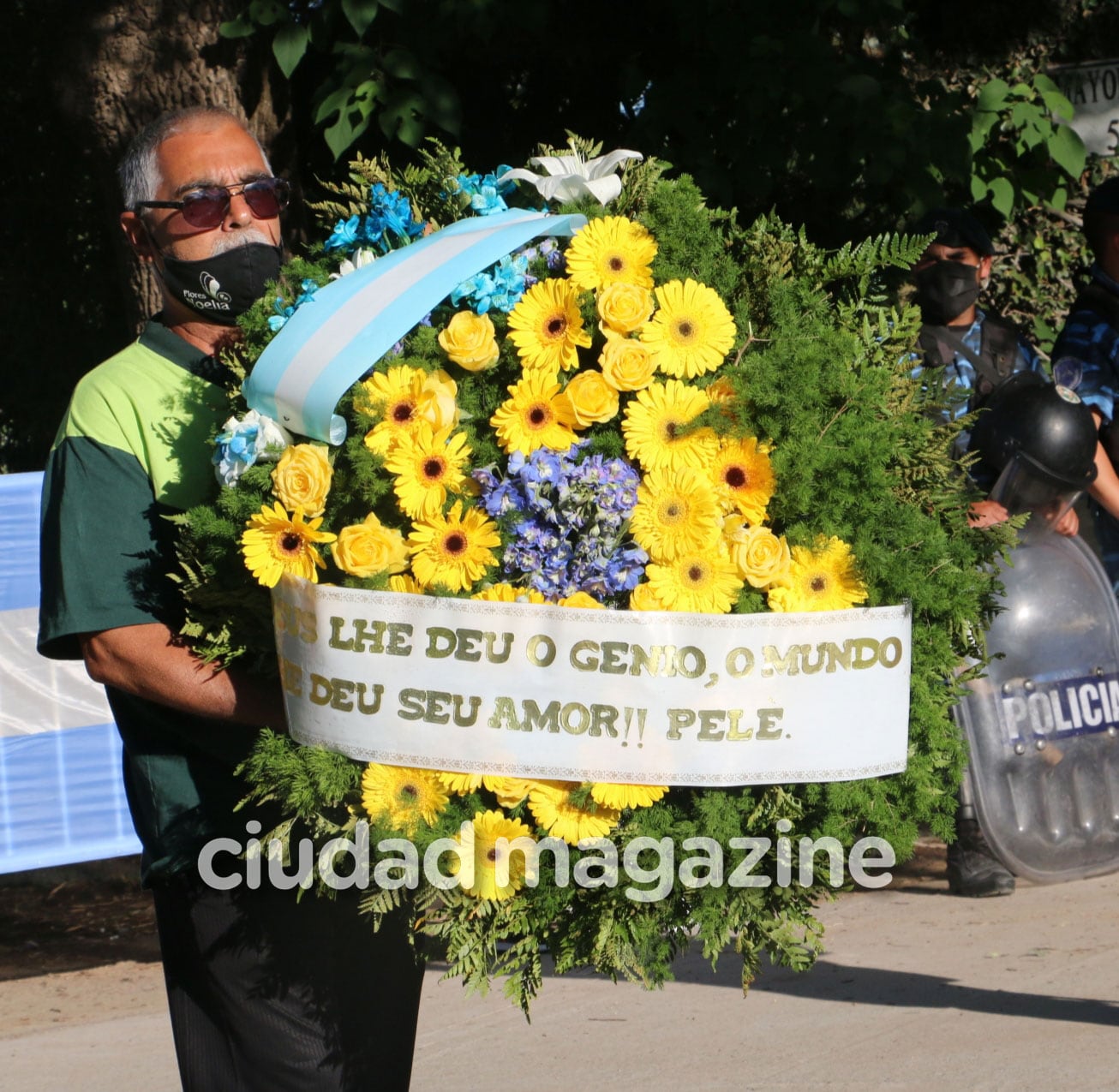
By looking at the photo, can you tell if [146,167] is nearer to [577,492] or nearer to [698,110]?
[577,492]

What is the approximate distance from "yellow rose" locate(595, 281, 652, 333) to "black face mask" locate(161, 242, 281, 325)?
2.11 ft

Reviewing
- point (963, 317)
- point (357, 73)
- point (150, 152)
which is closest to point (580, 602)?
point (150, 152)

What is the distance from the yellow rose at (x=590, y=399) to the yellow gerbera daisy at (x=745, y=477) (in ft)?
0.53

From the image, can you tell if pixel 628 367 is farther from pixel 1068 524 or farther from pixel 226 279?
pixel 1068 524

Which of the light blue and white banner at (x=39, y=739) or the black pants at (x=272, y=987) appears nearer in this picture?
the black pants at (x=272, y=987)

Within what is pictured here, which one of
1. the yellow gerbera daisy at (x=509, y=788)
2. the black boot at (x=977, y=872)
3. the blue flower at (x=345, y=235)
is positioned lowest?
the black boot at (x=977, y=872)

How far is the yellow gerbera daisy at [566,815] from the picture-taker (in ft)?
6.97

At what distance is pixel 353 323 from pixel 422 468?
24 centimetres

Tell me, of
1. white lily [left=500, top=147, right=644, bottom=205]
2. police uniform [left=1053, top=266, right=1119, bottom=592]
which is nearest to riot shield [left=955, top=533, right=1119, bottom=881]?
police uniform [left=1053, top=266, right=1119, bottom=592]

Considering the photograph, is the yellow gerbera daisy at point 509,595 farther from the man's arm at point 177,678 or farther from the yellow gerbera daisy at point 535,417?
the man's arm at point 177,678

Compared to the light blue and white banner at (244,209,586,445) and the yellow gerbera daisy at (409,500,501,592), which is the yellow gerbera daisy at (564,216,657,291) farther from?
the yellow gerbera daisy at (409,500,501,592)

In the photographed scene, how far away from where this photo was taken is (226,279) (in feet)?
8.41

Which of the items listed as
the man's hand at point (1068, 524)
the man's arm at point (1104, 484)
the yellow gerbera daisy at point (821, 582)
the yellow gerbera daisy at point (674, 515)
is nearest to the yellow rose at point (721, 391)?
the yellow gerbera daisy at point (674, 515)

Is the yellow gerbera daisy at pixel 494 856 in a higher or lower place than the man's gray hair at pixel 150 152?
lower
